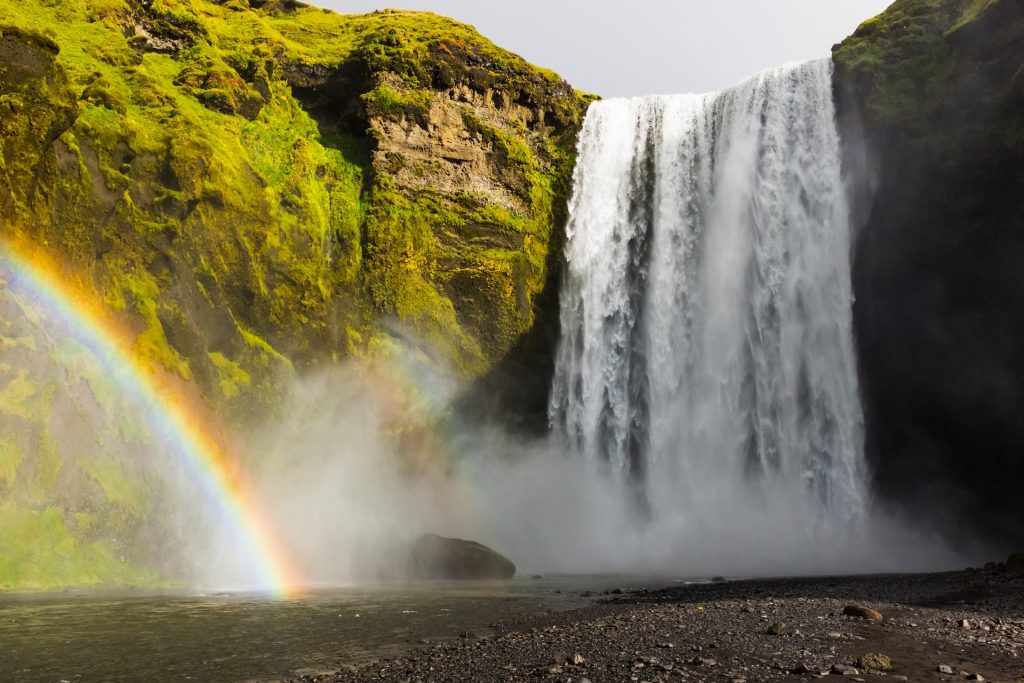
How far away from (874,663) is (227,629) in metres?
10.4

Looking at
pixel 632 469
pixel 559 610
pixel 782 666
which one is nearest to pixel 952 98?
pixel 632 469

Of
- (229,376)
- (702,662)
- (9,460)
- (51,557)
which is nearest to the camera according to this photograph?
(702,662)

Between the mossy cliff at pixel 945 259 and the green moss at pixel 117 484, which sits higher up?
the mossy cliff at pixel 945 259

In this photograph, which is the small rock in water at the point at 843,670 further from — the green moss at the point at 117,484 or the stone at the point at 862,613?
the green moss at the point at 117,484

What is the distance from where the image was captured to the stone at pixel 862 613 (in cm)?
1191

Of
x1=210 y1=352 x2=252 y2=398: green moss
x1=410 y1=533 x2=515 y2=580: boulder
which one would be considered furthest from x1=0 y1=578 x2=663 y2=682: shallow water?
x1=210 y1=352 x2=252 y2=398: green moss

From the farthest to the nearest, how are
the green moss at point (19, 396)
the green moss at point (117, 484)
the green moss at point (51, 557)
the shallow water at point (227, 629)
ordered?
1. the green moss at point (117, 484)
2. the green moss at point (19, 396)
3. the green moss at point (51, 557)
4. the shallow water at point (227, 629)

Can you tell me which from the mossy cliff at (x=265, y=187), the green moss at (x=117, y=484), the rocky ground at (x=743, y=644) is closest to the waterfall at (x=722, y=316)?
the mossy cliff at (x=265, y=187)

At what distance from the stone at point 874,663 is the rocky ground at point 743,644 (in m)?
0.01

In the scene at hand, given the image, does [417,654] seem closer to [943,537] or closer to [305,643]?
[305,643]

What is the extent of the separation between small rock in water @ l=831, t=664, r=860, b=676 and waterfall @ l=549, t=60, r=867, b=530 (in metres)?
22.9

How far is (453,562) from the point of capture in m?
25.9

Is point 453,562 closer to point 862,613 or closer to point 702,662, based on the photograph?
point 862,613

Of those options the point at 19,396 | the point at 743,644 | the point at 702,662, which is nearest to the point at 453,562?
the point at 19,396
